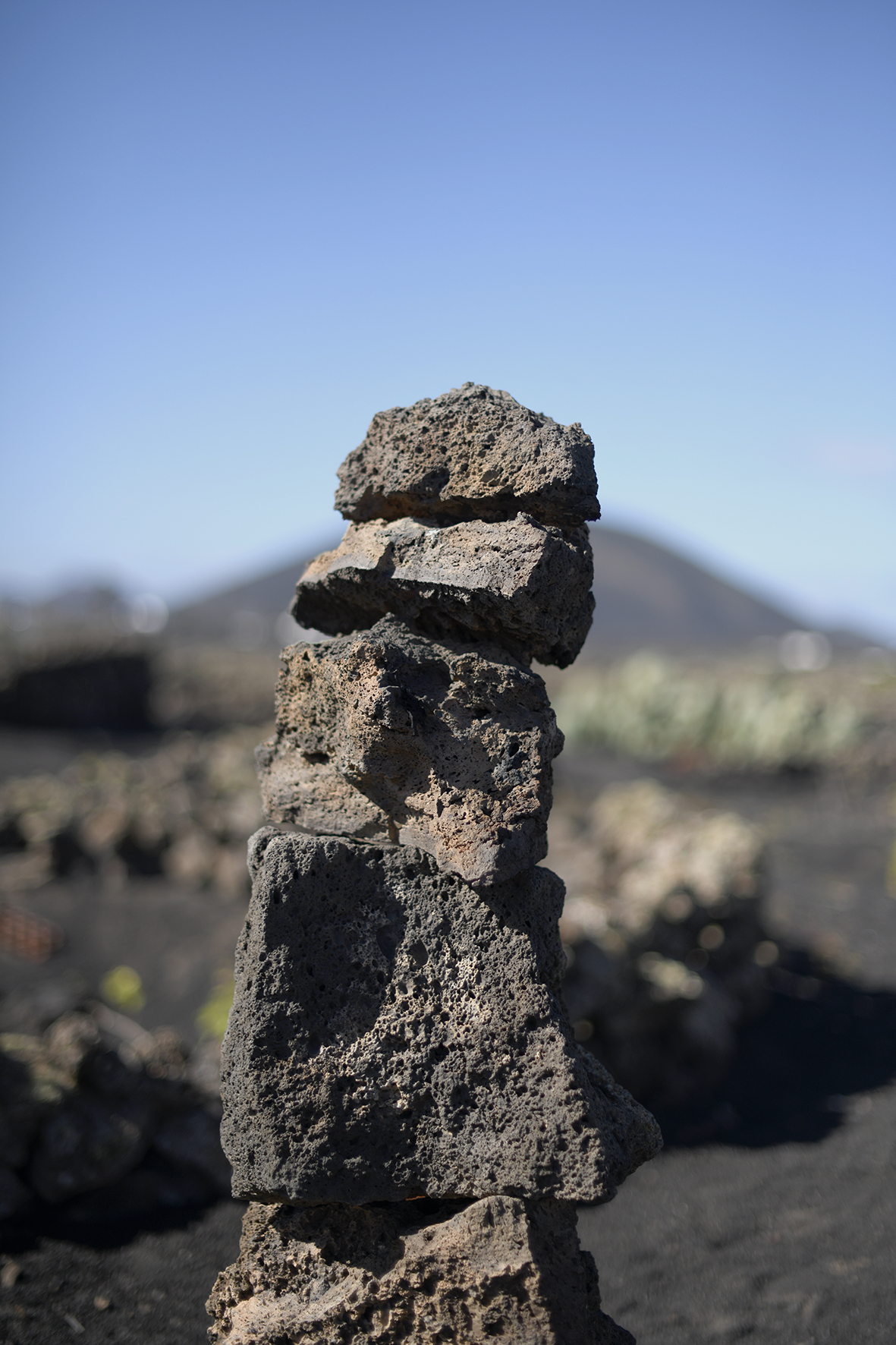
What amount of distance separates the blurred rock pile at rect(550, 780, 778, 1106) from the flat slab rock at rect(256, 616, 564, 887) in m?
2.57

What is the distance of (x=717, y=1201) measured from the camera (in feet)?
13.6

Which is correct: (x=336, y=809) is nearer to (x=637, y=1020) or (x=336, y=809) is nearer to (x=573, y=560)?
(x=573, y=560)

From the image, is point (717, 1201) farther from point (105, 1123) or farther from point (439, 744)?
point (439, 744)

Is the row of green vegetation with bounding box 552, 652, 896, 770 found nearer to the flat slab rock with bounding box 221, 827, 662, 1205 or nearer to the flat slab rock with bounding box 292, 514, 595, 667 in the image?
the flat slab rock with bounding box 292, 514, 595, 667

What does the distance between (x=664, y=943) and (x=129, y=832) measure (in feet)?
13.3

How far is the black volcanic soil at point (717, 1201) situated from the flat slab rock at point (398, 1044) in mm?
1277

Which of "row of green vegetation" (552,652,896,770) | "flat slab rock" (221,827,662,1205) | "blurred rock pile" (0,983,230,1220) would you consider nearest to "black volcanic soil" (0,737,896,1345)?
"blurred rock pile" (0,983,230,1220)

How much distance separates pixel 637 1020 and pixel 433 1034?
2953mm

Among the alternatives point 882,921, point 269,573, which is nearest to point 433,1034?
point 882,921

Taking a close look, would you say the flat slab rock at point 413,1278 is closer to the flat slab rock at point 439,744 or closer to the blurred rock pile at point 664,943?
the flat slab rock at point 439,744

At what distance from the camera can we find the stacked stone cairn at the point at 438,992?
7.47 feet

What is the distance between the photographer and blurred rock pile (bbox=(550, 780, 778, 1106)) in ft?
16.1

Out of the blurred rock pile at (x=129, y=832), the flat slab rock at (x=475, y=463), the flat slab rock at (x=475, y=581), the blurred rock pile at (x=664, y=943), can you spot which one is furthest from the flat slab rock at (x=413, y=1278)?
the blurred rock pile at (x=129, y=832)

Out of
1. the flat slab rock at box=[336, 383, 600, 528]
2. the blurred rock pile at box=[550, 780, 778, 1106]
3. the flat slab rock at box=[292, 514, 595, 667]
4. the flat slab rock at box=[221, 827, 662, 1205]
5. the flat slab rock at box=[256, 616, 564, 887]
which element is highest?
the flat slab rock at box=[336, 383, 600, 528]
